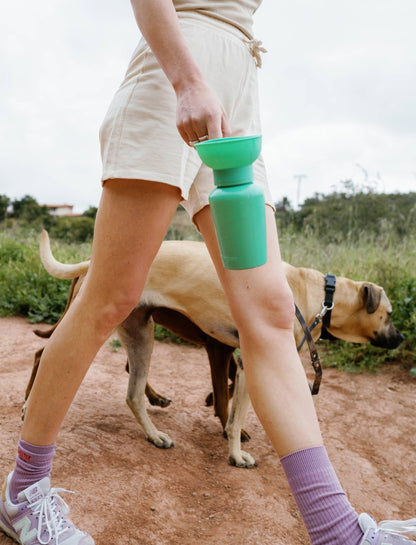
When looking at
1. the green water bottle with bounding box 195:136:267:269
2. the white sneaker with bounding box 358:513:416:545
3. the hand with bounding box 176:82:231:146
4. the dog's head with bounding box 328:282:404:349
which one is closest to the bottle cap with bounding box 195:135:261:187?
the green water bottle with bounding box 195:136:267:269

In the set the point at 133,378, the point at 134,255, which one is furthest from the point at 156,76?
the point at 133,378

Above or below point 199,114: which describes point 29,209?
below

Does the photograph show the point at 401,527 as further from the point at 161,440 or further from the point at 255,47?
the point at 161,440

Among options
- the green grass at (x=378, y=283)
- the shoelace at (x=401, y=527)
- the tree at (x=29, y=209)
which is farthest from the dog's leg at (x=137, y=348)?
the tree at (x=29, y=209)

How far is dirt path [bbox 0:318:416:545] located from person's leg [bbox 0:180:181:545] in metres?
0.19

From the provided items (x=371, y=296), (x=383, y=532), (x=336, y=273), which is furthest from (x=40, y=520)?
(x=336, y=273)

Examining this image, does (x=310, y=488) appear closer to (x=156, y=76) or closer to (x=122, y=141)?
(x=122, y=141)

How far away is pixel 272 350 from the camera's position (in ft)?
4.75

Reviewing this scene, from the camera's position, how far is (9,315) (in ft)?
17.3

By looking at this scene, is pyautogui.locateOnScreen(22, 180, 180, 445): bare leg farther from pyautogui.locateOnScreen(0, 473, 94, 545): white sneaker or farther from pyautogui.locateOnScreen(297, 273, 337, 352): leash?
pyautogui.locateOnScreen(297, 273, 337, 352): leash

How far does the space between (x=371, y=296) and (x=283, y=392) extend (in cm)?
228

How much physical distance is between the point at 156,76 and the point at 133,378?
1.86m

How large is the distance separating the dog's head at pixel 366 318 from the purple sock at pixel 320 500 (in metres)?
2.33

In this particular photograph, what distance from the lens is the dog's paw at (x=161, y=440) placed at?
2.72 metres
